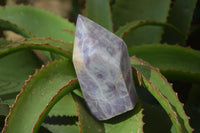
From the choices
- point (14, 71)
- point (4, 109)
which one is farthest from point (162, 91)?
point (14, 71)

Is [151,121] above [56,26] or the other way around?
the other way around

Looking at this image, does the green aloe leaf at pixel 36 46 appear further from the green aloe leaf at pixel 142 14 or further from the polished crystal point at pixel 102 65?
the green aloe leaf at pixel 142 14

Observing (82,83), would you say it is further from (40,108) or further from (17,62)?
(17,62)

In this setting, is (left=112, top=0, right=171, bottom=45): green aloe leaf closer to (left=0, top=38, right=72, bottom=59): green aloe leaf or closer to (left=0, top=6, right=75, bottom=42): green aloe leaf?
(left=0, top=6, right=75, bottom=42): green aloe leaf

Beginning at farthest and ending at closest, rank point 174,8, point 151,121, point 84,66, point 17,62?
1. point 174,8
2. point 17,62
3. point 151,121
4. point 84,66

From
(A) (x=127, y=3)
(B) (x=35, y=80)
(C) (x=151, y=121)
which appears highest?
(A) (x=127, y=3)

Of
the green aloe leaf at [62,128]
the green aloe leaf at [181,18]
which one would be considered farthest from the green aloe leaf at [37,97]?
the green aloe leaf at [181,18]

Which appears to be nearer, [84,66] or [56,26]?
[84,66]

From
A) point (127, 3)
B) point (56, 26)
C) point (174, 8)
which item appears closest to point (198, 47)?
point (174, 8)
